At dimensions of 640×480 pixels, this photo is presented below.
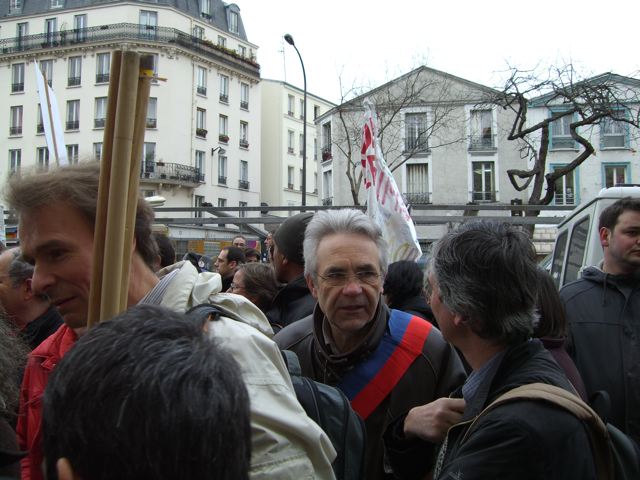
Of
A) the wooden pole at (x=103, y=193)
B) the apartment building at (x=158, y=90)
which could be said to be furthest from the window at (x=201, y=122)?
the wooden pole at (x=103, y=193)

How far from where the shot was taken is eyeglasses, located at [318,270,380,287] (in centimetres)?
291

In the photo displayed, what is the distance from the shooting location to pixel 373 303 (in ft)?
9.48

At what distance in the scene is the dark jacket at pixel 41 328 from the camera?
350 centimetres

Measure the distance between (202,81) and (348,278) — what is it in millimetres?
48850

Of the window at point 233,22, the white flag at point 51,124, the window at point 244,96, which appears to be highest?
the window at point 233,22

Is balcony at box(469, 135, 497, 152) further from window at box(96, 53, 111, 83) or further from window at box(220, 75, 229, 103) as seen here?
window at box(96, 53, 111, 83)

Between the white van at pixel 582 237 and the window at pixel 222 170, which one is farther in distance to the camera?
the window at pixel 222 170

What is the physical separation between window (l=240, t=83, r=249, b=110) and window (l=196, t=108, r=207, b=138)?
4.18 metres

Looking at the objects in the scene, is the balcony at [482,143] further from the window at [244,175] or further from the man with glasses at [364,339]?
the man with glasses at [364,339]

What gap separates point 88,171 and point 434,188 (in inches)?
1442

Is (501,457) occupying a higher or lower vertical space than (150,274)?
lower

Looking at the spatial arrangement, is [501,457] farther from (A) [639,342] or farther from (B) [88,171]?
(A) [639,342]

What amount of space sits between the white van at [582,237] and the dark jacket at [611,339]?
0.54m

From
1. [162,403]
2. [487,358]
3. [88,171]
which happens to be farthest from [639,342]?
[162,403]
